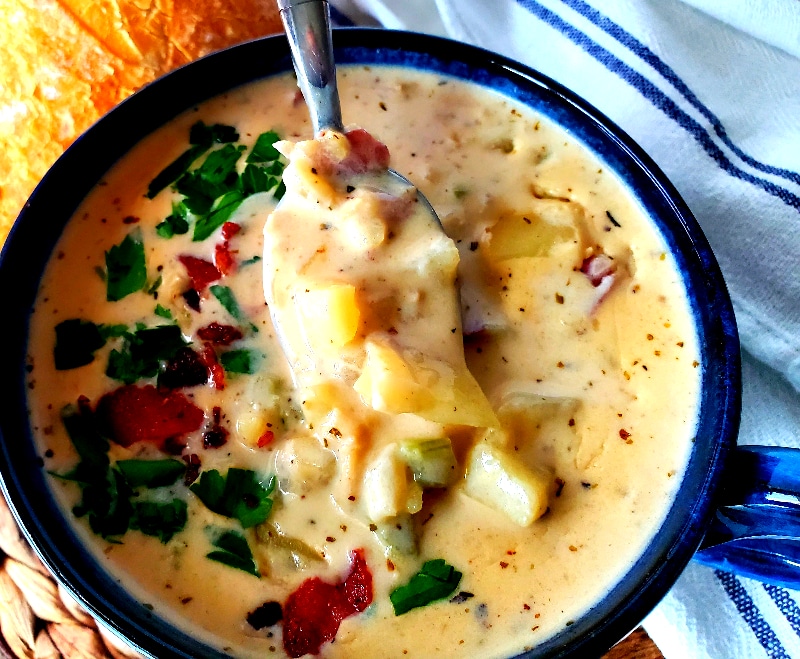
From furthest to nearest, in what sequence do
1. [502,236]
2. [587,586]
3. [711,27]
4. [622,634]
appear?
[711,27] < [502,236] < [587,586] < [622,634]

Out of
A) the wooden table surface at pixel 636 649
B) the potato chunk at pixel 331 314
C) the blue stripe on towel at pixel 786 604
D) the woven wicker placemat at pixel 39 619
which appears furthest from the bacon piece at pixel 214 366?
the blue stripe on towel at pixel 786 604

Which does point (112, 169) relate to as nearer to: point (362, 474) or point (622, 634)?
point (362, 474)

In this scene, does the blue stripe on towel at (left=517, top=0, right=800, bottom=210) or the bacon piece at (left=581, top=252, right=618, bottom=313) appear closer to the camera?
the bacon piece at (left=581, top=252, right=618, bottom=313)

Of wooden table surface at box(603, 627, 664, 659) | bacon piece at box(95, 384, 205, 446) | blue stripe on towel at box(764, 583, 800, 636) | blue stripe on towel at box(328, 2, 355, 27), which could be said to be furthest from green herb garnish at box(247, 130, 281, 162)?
blue stripe on towel at box(764, 583, 800, 636)

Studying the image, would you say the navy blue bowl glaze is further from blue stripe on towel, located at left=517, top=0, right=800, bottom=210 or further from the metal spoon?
blue stripe on towel, located at left=517, top=0, right=800, bottom=210

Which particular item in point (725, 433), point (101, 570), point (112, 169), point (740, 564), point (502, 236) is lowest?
point (740, 564)

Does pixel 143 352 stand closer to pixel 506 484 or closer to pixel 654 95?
pixel 506 484

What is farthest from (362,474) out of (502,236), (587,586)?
(502,236)
